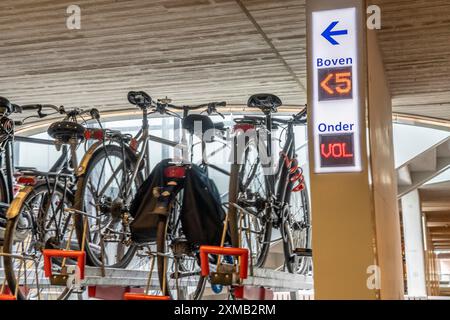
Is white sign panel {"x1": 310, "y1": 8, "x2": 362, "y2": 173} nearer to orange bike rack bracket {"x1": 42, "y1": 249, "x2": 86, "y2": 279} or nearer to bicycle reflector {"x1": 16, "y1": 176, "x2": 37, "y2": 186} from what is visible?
orange bike rack bracket {"x1": 42, "y1": 249, "x2": 86, "y2": 279}

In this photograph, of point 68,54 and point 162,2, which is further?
point 68,54

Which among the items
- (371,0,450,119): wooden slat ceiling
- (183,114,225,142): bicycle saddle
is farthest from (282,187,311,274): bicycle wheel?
(371,0,450,119): wooden slat ceiling

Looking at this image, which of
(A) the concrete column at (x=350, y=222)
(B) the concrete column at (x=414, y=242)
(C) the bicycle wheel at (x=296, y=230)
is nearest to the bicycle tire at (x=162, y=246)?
(A) the concrete column at (x=350, y=222)

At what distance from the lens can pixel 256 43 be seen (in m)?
5.49

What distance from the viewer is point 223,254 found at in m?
3.86

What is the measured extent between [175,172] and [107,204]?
0.64 metres

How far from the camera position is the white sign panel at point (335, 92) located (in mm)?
3627

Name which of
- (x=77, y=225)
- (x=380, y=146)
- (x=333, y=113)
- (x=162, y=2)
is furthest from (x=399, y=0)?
(x=77, y=225)

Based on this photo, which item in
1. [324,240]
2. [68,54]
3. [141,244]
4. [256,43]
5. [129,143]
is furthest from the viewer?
[68,54]

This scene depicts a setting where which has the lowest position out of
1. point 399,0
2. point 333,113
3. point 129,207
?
point 129,207

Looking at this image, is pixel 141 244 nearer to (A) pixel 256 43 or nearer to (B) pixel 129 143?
(B) pixel 129 143

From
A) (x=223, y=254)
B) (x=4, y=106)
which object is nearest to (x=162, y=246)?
(x=223, y=254)

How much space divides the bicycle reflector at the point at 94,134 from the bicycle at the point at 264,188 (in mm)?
937

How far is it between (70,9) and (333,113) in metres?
2.25
